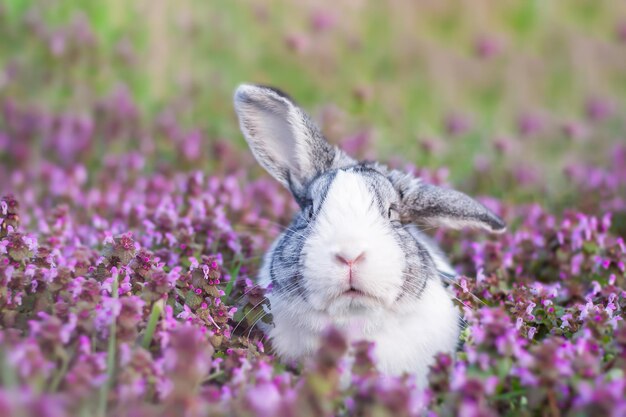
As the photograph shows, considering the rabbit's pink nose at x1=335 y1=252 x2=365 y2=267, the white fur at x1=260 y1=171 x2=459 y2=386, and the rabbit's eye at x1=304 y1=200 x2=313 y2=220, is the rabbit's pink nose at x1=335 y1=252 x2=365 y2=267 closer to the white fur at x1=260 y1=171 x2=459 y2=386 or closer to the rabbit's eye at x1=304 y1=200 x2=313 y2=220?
the white fur at x1=260 y1=171 x2=459 y2=386

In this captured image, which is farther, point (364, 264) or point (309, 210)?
point (309, 210)

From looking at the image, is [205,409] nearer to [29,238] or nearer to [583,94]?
[29,238]

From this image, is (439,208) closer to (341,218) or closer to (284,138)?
(341,218)

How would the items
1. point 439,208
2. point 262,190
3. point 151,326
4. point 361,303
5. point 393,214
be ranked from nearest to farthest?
point 151,326 < point 361,303 < point 393,214 < point 439,208 < point 262,190

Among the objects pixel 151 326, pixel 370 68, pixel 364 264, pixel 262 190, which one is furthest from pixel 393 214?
pixel 370 68

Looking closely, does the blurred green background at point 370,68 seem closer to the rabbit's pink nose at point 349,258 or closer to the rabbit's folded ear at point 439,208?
the rabbit's folded ear at point 439,208

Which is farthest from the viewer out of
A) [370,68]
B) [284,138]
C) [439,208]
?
[370,68]
